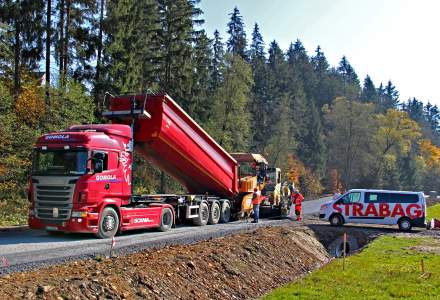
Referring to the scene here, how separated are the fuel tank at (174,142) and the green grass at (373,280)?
7501 millimetres

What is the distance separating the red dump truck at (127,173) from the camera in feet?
48.2

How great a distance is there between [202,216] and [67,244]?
25.5ft

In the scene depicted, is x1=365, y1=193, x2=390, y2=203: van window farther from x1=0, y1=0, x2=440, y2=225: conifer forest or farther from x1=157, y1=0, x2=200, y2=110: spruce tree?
x1=157, y1=0, x2=200, y2=110: spruce tree

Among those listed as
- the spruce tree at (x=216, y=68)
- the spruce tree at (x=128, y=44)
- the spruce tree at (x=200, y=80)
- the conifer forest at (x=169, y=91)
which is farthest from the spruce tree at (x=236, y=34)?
the spruce tree at (x=128, y=44)

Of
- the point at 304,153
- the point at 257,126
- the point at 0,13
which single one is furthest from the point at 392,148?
the point at 0,13

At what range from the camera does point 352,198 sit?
23.6 m

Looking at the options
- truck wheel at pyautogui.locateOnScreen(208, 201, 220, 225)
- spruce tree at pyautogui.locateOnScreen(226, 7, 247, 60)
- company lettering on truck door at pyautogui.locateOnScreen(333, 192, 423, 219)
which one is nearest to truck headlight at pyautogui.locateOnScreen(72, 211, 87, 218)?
truck wheel at pyautogui.locateOnScreen(208, 201, 220, 225)

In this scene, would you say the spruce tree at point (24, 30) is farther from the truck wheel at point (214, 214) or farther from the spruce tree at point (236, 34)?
the spruce tree at point (236, 34)

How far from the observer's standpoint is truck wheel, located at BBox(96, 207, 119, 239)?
600 inches

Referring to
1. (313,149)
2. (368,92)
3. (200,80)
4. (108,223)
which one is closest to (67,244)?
(108,223)

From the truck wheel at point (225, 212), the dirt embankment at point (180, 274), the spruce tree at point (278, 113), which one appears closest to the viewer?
the dirt embankment at point (180, 274)

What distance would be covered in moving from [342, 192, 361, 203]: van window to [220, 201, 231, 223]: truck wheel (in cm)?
572

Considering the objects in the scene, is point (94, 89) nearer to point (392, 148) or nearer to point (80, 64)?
point (80, 64)

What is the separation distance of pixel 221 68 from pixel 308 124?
36.7 m
